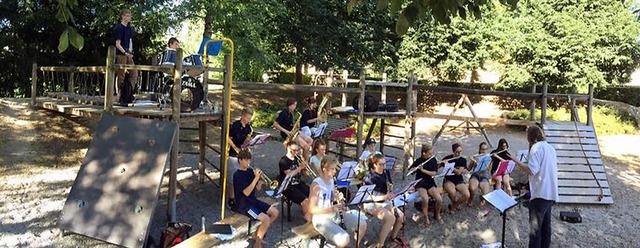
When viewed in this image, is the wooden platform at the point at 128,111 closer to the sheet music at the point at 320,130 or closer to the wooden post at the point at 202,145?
the wooden post at the point at 202,145

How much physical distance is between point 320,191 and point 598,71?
1981 centimetres

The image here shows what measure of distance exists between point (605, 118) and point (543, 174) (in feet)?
57.1

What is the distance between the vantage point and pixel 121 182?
7125mm

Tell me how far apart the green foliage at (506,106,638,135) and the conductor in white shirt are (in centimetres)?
1519

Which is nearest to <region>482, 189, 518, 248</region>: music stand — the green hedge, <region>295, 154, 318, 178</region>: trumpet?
<region>295, 154, 318, 178</region>: trumpet

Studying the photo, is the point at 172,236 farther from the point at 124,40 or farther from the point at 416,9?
the point at 416,9

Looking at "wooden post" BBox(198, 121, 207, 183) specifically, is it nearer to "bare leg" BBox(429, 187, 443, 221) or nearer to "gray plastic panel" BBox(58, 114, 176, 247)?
"gray plastic panel" BBox(58, 114, 176, 247)

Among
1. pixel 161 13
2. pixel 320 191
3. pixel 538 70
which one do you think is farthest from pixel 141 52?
pixel 538 70

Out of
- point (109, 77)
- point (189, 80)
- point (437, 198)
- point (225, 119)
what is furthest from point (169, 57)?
point (437, 198)

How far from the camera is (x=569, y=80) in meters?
22.4

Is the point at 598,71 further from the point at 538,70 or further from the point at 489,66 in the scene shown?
the point at 489,66

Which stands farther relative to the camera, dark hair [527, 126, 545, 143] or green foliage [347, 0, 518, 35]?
dark hair [527, 126, 545, 143]

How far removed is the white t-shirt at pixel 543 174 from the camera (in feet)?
21.4

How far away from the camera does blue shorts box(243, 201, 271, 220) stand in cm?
710
